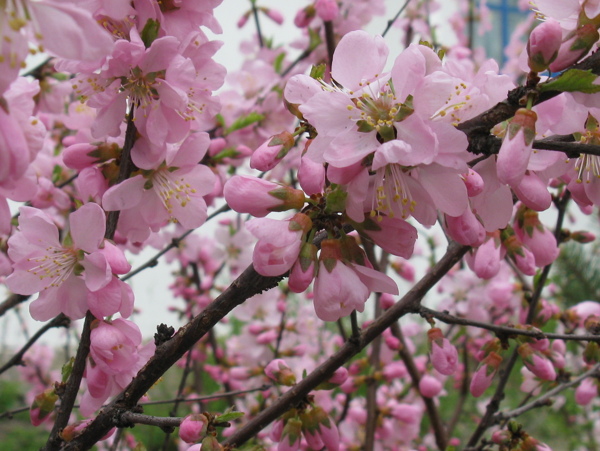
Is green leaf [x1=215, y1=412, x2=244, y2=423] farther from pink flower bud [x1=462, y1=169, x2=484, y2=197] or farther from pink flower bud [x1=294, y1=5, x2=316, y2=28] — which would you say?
pink flower bud [x1=294, y1=5, x2=316, y2=28]

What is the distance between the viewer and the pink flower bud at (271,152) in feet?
2.15


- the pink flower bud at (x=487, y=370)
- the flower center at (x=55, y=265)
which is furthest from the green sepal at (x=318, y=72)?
the pink flower bud at (x=487, y=370)

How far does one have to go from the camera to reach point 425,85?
554mm

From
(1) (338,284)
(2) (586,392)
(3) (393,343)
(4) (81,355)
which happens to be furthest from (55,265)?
(2) (586,392)

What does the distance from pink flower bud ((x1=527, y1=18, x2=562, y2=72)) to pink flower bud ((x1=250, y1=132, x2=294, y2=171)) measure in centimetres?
29

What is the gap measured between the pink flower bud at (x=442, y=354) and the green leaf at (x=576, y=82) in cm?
52

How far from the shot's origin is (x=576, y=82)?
519 mm

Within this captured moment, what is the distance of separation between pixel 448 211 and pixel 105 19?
490 millimetres

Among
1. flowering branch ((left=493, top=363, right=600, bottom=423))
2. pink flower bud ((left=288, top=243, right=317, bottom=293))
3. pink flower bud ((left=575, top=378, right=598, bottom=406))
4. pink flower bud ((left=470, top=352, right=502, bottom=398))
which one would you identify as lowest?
pink flower bud ((left=575, top=378, right=598, bottom=406))

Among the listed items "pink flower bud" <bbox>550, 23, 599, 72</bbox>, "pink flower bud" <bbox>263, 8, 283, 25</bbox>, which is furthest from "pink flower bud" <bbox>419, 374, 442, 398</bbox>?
"pink flower bud" <bbox>263, 8, 283, 25</bbox>

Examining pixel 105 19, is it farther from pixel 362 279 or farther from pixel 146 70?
pixel 362 279

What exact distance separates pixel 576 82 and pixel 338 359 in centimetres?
53

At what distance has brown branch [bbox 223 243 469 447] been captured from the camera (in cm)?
83

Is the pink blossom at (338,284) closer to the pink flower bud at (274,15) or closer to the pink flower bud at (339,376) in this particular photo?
the pink flower bud at (339,376)
